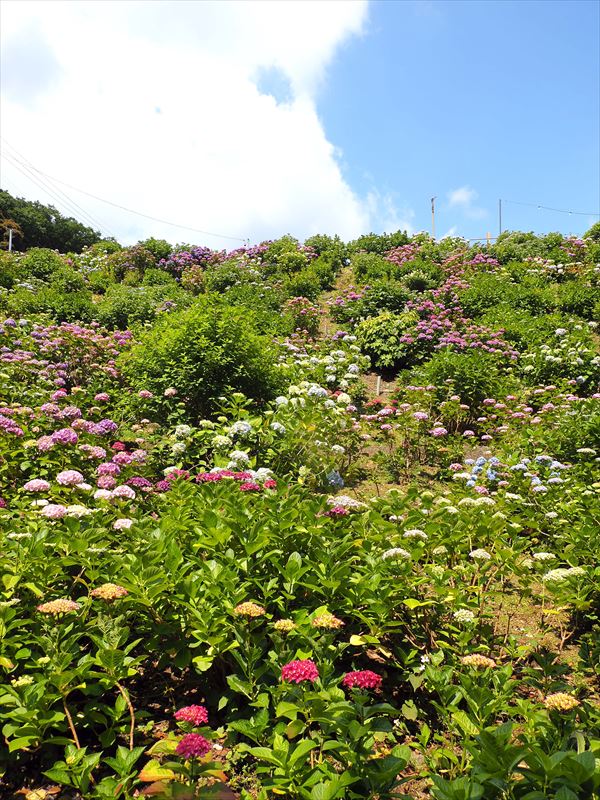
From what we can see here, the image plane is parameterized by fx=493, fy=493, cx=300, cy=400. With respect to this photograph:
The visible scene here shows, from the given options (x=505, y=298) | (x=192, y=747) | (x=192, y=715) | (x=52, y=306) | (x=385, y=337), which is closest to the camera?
(x=192, y=747)

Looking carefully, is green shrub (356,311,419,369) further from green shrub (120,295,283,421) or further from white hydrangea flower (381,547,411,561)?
white hydrangea flower (381,547,411,561)

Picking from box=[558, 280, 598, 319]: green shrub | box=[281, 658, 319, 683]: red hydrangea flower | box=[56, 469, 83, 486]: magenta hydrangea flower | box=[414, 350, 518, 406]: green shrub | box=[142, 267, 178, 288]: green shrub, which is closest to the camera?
box=[281, 658, 319, 683]: red hydrangea flower

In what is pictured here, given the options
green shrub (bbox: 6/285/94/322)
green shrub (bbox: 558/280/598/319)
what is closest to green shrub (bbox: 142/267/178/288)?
green shrub (bbox: 6/285/94/322)

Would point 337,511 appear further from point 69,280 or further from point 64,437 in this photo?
point 69,280

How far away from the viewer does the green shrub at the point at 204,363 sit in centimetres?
616

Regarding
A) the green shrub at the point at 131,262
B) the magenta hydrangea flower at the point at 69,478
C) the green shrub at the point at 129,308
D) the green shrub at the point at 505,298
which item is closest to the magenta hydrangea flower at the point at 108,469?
the magenta hydrangea flower at the point at 69,478

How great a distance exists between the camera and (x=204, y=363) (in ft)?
20.5

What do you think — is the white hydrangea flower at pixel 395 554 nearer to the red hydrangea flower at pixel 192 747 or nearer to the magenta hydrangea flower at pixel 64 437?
the red hydrangea flower at pixel 192 747

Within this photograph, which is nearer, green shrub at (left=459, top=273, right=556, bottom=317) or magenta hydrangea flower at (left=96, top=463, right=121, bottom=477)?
magenta hydrangea flower at (left=96, top=463, right=121, bottom=477)

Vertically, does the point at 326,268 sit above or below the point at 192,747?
above

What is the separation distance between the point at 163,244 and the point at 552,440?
15.3 meters

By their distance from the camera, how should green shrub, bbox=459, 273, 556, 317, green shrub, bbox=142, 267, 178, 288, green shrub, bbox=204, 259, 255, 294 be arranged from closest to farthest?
green shrub, bbox=459, 273, 556, 317, green shrub, bbox=204, 259, 255, 294, green shrub, bbox=142, 267, 178, 288

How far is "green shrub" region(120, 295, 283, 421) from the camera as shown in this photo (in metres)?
6.16

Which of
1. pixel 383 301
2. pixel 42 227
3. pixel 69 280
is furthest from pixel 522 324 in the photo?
pixel 42 227
